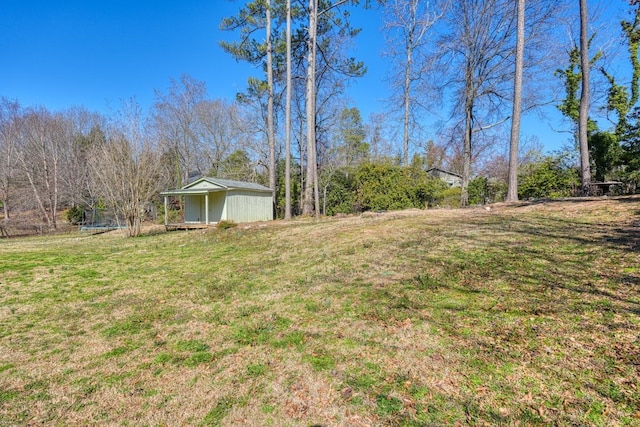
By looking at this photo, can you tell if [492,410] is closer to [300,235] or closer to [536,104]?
[300,235]

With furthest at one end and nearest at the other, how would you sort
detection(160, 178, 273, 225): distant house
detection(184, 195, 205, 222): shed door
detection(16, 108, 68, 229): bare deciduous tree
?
detection(16, 108, 68, 229): bare deciduous tree
detection(184, 195, 205, 222): shed door
detection(160, 178, 273, 225): distant house

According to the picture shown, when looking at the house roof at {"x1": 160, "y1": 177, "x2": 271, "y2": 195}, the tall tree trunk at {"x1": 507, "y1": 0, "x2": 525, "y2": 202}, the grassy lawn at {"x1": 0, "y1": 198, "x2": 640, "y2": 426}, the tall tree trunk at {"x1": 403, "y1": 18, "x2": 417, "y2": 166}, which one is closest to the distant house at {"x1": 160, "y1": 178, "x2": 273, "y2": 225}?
the house roof at {"x1": 160, "y1": 177, "x2": 271, "y2": 195}

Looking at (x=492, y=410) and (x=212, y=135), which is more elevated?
(x=212, y=135)

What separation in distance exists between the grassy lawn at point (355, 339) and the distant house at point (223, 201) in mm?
9226

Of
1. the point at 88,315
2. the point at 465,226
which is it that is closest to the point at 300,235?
the point at 465,226

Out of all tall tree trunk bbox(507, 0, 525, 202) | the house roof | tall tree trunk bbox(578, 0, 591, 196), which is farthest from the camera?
the house roof

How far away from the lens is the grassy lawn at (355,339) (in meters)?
1.78

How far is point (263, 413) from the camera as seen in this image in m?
1.81

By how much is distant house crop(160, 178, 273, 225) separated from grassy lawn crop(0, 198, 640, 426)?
30.3ft

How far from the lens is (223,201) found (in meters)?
14.5

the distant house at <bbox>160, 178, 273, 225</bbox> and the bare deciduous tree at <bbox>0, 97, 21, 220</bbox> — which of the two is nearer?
the distant house at <bbox>160, 178, 273, 225</bbox>

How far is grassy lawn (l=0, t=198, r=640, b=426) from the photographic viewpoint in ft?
5.85

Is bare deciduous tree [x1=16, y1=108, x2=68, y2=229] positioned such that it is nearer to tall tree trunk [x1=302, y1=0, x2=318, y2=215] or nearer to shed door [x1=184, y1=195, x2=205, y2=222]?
shed door [x1=184, y1=195, x2=205, y2=222]

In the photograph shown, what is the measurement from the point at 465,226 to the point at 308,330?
181 inches
